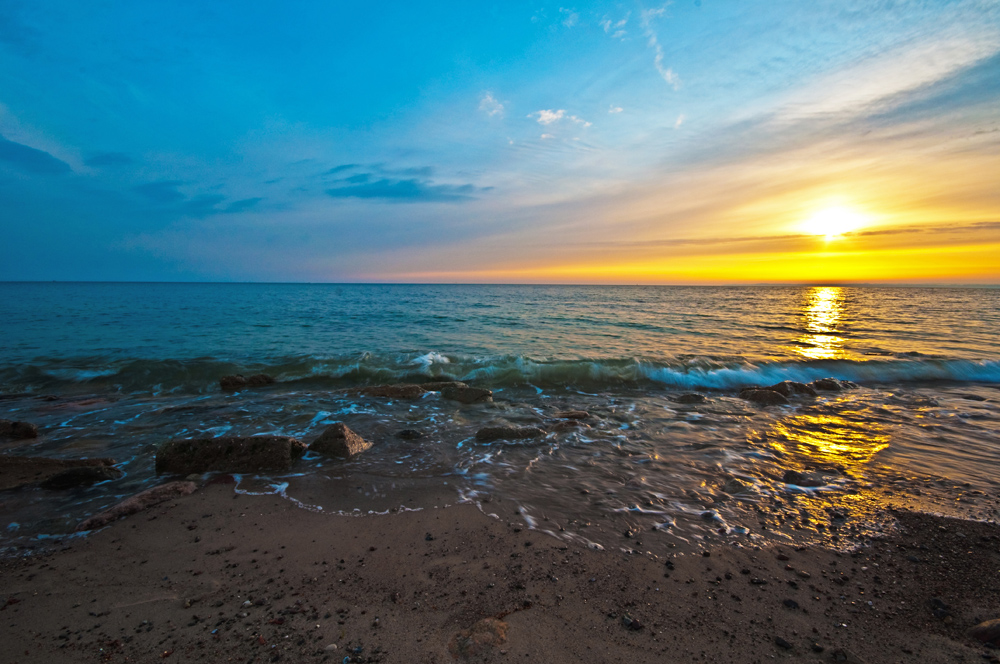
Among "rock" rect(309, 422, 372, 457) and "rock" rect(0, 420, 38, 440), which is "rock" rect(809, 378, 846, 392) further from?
"rock" rect(0, 420, 38, 440)

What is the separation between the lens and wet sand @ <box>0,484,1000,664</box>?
9.39ft

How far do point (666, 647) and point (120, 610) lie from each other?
4.30 meters

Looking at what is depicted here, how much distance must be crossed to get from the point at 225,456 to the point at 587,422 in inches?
251

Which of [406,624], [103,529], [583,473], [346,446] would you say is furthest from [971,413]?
[103,529]

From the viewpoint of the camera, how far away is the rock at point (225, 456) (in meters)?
6.16

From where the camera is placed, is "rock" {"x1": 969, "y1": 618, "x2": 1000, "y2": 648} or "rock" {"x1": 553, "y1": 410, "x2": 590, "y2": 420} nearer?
"rock" {"x1": 969, "y1": 618, "x2": 1000, "y2": 648}

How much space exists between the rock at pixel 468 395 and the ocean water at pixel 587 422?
0.42 meters

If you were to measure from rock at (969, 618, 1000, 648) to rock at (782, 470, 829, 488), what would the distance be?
2525mm

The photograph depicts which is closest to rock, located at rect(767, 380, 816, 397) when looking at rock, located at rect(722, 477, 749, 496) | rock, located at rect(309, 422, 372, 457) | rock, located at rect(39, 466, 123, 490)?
rock, located at rect(722, 477, 749, 496)

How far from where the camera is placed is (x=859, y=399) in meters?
10.0

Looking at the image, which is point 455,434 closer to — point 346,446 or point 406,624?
point 346,446

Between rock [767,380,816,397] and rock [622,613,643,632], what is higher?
rock [622,613,643,632]

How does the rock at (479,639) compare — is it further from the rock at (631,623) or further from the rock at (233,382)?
the rock at (233,382)

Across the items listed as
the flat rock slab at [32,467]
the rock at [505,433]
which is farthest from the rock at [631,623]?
the flat rock slab at [32,467]
